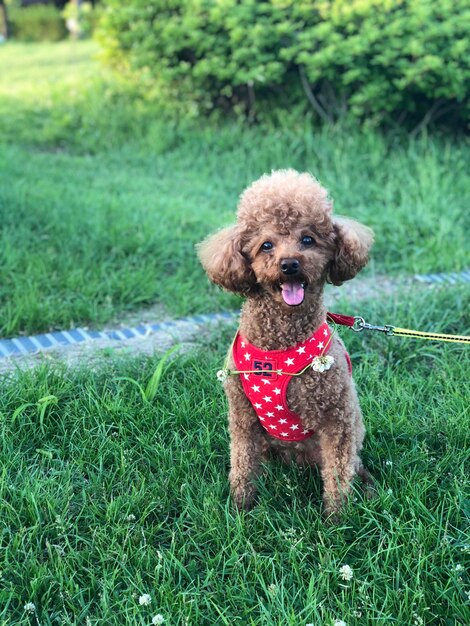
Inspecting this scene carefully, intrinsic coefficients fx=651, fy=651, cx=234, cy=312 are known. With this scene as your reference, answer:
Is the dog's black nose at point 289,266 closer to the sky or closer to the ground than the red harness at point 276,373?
closer to the sky

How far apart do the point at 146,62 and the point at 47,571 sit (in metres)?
6.61

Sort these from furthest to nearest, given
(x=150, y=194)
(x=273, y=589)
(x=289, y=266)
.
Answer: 1. (x=150, y=194)
2. (x=289, y=266)
3. (x=273, y=589)

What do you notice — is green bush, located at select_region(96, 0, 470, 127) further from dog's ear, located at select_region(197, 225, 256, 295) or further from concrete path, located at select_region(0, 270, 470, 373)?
dog's ear, located at select_region(197, 225, 256, 295)

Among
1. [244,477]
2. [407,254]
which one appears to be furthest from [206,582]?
[407,254]

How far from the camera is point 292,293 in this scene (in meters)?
2.22

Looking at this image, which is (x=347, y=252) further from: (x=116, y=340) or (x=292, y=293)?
(x=116, y=340)

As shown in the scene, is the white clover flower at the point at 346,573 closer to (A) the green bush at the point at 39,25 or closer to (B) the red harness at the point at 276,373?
(B) the red harness at the point at 276,373

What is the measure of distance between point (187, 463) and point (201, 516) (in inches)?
11.1

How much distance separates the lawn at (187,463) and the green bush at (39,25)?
16442 millimetres

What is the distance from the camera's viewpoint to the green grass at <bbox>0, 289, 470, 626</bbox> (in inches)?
81.0

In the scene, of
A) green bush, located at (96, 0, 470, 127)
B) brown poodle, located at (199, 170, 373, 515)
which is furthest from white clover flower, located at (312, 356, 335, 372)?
green bush, located at (96, 0, 470, 127)

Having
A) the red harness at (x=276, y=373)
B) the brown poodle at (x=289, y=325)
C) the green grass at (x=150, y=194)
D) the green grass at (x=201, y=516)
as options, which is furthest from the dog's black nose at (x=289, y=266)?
the green grass at (x=150, y=194)

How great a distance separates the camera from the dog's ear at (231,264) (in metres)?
2.28

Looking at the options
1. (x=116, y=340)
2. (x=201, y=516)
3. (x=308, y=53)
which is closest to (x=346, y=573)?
(x=201, y=516)
